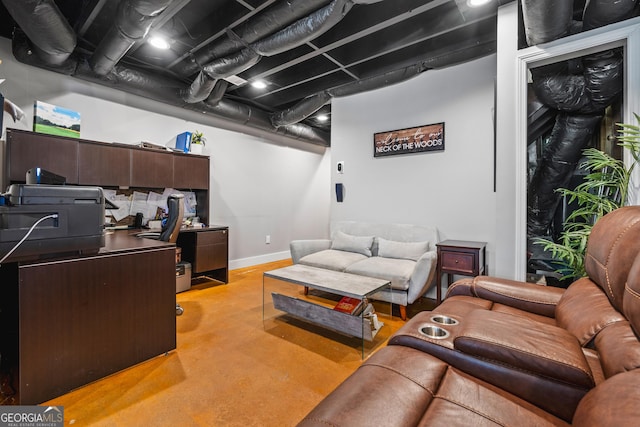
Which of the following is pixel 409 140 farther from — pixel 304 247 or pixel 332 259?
pixel 304 247

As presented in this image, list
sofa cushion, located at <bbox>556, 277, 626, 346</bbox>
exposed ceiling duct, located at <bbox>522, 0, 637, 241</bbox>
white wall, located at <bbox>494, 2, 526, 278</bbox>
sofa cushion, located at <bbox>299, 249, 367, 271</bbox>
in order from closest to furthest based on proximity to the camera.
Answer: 1. sofa cushion, located at <bbox>556, 277, 626, 346</bbox>
2. exposed ceiling duct, located at <bbox>522, 0, 637, 241</bbox>
3. white wall, located at <bbox>494, 2, 526, 278</bbox>
4. sofa cushion, located at <bbox>299, 249, 367, 271</bbox>

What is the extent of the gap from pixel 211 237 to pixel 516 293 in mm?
3411

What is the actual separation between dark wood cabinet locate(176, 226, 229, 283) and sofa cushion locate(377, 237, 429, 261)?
2.16 metres

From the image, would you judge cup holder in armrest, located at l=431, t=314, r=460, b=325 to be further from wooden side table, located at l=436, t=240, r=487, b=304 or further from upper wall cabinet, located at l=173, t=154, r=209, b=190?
upper wall cabinet, located at l=173, t=154, r=209, b=190

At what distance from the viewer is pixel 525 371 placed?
3.11 feet

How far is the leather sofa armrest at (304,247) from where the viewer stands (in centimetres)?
365

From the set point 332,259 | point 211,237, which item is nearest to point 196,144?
point 211,237

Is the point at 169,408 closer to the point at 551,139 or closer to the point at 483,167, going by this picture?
the point at 483,167

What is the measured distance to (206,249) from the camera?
379 cm

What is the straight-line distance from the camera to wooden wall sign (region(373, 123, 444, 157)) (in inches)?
134

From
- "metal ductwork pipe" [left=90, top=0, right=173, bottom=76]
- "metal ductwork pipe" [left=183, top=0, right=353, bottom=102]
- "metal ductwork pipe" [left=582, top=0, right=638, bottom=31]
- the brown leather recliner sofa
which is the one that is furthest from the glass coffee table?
"metal ductwork pipe" [left=582, top=0, right=638, bottom=31]

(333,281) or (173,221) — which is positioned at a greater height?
(173,221)

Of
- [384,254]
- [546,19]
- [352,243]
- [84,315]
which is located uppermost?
[546,19]

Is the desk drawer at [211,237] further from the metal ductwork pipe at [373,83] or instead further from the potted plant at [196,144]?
the metal ductwork pipe at [373,83]
